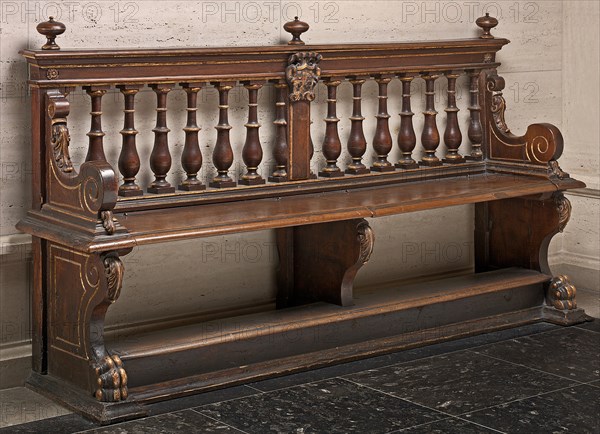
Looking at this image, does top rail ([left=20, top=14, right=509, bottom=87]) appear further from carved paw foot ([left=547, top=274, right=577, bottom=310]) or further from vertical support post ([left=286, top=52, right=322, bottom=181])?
carved paw foot ([left=547, top=274, right=577, bottom=310])

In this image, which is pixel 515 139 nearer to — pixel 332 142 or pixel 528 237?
pixel 528 237

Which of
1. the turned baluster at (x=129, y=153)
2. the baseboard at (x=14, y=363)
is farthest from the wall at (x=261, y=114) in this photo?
the turned baluster at (x=129, y=153)

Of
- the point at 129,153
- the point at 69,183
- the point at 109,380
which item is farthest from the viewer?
the point at 129,153

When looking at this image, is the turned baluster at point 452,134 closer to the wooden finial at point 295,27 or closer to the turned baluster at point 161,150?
the wooden finial at point 295,27

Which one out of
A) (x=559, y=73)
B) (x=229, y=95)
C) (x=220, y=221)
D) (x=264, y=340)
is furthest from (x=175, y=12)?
(x=559, y=73)

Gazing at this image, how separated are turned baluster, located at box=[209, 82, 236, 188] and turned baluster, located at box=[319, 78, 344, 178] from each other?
0.49 metres

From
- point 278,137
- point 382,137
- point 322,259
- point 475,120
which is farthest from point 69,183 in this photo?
point 475,120

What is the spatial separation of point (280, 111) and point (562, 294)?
1.58 m

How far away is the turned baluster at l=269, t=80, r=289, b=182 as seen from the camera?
4969mm

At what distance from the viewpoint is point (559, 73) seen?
6.13 metres

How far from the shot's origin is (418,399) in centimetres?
433

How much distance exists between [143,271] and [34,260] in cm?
52

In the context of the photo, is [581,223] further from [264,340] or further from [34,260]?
[34,260]

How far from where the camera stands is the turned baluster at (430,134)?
548 centimetres
